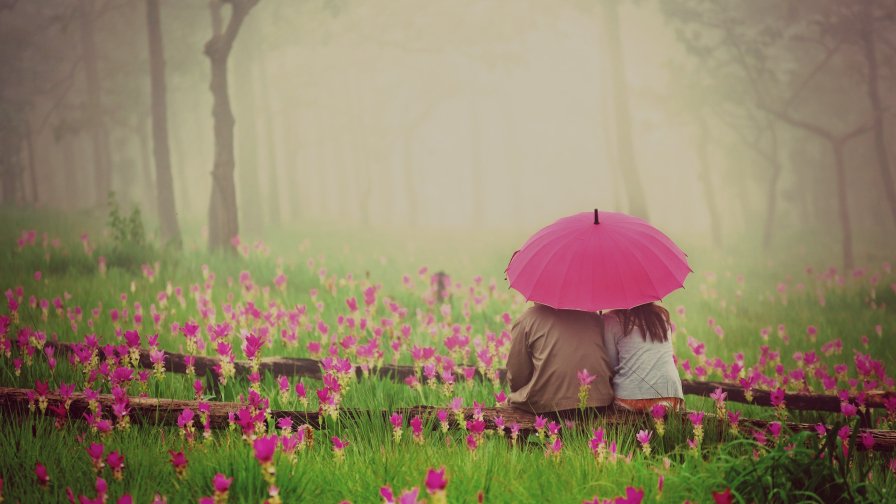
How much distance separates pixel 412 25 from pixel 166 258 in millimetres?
10817

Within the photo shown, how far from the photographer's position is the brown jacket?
11.5ft

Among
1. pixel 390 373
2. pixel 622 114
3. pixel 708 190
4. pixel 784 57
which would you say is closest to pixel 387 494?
pixel 390 373

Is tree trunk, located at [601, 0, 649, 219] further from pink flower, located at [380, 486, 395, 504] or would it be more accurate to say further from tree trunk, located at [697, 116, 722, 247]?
pink flower, located at [380, 486, 395, 504]

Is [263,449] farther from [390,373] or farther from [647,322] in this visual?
[390,373]

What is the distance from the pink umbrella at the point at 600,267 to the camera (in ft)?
10.9

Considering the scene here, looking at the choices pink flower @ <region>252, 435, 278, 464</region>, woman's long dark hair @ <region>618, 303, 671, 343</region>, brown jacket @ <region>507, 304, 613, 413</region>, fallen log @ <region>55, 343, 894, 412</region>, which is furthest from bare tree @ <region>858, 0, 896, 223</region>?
pink flower @ <region>252, 435, 278, 464</region>

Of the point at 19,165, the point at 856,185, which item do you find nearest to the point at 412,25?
the point at 19,165

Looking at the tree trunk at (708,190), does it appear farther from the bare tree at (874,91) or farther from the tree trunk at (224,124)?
the tree trunk at (224,124)

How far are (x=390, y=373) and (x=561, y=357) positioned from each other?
151cm

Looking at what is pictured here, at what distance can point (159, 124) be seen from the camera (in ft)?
42.4

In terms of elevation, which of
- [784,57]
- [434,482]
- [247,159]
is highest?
[784,57]

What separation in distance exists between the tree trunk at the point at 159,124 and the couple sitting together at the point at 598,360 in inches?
425

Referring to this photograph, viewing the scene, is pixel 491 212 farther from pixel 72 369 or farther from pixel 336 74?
pixel 72 369

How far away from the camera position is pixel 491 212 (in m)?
47.2
